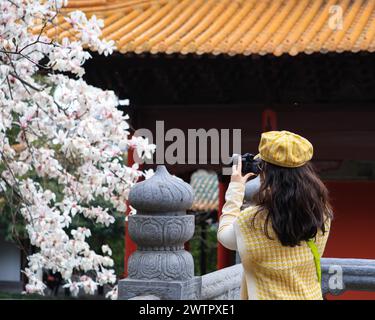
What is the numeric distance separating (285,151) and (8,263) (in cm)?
2537

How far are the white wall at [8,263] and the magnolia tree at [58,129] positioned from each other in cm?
2141

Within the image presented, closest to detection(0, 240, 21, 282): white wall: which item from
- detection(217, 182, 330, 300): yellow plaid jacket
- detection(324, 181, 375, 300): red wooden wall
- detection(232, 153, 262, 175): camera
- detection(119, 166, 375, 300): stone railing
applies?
detection(324, 181, 375, 300): red wooden wall

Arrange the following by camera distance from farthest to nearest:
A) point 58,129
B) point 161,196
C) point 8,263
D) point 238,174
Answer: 1. point 8,263
2. point 58,129
3. point 161,196
4. point 238,174

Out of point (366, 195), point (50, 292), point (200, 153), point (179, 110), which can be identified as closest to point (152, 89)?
point (179, 110)

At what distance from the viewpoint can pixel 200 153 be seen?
841 cm

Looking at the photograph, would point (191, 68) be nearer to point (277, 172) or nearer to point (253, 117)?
point (253, 117)

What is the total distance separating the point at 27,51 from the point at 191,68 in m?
2.83

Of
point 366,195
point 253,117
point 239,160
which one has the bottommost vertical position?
point 239,160

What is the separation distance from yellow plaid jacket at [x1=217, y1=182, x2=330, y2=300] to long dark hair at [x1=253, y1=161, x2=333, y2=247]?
0.04m

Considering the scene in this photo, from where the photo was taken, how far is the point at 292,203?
8.75 feet

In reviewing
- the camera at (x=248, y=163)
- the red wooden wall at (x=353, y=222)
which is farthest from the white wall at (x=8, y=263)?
the camera at (x=248, y=163)

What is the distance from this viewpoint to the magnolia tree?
17.4 feet

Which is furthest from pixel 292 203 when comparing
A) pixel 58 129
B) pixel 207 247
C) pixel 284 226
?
pixel 207 247

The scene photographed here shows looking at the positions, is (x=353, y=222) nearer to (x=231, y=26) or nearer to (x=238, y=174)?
(x=231, y=26)
